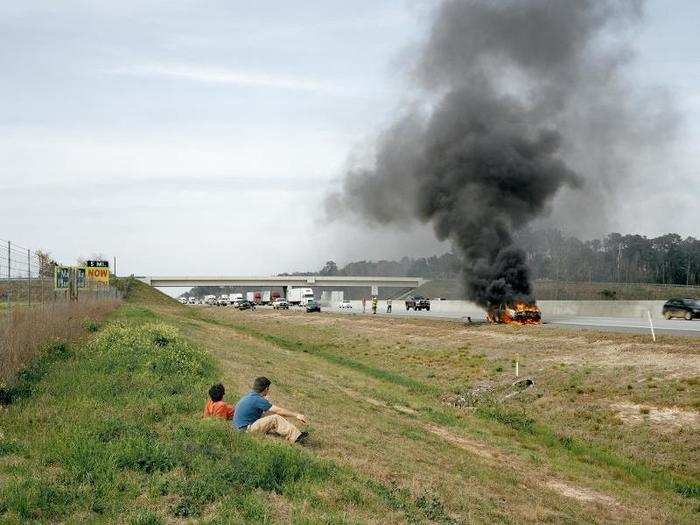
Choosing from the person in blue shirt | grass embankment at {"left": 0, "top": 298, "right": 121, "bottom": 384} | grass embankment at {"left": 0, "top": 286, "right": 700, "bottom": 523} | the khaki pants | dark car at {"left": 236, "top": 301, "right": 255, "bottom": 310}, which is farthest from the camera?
dark car at {"left": 236, "top": 301, "right": 255, "bottom": 310}

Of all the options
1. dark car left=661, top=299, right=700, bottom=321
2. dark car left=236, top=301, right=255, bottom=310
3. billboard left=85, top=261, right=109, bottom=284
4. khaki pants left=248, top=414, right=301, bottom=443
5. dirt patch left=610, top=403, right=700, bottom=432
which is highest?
billboard left=85, top=261, right=109, bottom=284

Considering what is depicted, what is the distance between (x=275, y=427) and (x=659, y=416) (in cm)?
1359

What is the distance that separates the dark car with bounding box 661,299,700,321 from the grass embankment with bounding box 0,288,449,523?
4068cm

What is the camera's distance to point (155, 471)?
862 cm

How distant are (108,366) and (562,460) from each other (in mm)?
11932

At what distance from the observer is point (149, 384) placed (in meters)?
14.0

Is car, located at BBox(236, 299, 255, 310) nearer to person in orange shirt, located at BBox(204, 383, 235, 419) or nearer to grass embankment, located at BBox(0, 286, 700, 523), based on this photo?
grass embankment, located at BBox(0, 286, 700, 523)

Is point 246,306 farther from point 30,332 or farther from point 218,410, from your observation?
point 218,410

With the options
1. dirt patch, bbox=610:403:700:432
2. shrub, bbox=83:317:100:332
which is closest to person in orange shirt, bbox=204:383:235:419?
dirt patch, bbox=610:403:700:432

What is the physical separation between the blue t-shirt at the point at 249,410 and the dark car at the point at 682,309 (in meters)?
41.0

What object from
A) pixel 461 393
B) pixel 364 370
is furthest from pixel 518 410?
pixel 364 370

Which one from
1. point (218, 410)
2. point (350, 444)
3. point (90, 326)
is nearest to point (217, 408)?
point (218, 410)

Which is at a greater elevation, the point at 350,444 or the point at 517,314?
the point at 517,314

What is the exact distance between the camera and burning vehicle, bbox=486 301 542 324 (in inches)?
1849
